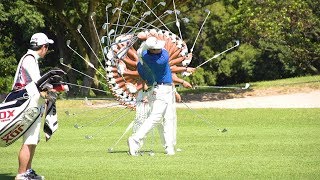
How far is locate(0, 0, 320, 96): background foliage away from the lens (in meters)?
34.6

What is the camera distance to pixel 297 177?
11.3 metres

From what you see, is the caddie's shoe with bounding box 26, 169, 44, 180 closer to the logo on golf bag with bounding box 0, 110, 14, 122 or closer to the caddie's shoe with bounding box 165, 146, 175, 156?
the logo on golf bag with bounding box 0, 110, 14, 122

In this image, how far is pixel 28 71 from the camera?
11.2 meters

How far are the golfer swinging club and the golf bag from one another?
3005 mm

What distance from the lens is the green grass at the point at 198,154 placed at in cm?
1192

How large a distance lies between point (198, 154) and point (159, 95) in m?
1.20

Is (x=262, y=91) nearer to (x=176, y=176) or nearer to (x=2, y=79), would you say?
(x=2, y=79)

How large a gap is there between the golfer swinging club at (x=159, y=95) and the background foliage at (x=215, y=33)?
678 inches

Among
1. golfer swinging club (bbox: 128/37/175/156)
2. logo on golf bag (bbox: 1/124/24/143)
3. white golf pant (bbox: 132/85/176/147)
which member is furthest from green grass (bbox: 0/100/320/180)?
logo on golf bag (bbox: 1/124/24/143)

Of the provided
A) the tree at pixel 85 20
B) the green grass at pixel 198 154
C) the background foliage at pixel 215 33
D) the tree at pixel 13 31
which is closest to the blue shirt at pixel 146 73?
the green grass at pixel 198 154

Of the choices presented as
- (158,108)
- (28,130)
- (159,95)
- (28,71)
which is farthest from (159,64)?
(28,130)

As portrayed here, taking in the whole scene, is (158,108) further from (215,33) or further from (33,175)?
(215,33)

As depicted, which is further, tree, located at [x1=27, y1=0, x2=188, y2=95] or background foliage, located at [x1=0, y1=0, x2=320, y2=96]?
background foliage, located at [x1=0, y1=0, x2=320, y2=96]

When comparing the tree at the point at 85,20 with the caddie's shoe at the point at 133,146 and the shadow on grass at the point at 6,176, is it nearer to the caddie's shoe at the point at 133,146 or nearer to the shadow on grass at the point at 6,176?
the caddie's shoe at the point at 133,146
